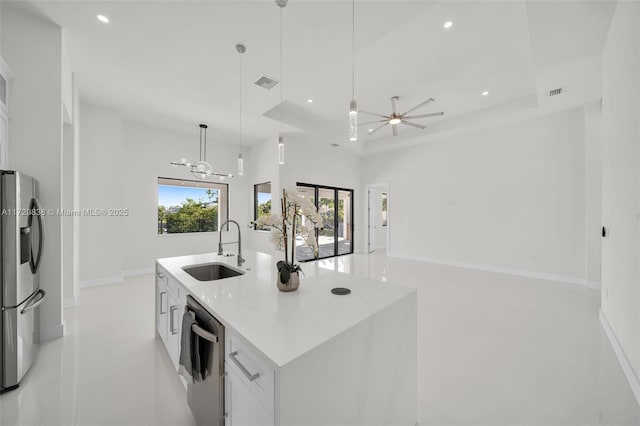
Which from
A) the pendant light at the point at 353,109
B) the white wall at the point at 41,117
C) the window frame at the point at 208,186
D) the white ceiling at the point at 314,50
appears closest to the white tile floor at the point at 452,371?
the white wall at the point at 41,117

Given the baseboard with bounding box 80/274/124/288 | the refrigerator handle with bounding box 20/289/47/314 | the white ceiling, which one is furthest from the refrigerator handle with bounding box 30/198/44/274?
the baseboard with bounding box 80/274/124/288

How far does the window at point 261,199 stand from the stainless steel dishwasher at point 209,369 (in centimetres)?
469

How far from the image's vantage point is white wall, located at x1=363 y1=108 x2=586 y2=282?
14.5ft

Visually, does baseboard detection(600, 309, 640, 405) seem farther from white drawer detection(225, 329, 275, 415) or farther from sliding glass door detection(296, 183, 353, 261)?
sliding glass door detection(296, 183, 353, 261)

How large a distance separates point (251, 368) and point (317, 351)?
0.28 m

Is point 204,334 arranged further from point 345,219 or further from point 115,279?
point 345,219

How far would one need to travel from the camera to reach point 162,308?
2.22m

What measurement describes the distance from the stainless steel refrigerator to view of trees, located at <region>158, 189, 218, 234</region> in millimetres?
3353

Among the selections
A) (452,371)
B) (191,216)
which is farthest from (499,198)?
(191,216)

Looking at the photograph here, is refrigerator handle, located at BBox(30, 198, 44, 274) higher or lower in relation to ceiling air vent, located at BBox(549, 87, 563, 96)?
lower

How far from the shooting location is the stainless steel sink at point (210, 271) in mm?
2203

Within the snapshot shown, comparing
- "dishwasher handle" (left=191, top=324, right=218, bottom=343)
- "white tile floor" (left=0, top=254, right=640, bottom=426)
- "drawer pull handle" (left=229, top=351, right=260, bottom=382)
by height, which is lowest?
"white tile floor" (left=0, top=254, right=640, bottom=426)

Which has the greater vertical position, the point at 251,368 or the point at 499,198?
the point at 499,198

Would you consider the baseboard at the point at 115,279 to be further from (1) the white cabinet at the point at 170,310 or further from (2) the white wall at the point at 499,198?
(2) the white wall at the point at 499,198
